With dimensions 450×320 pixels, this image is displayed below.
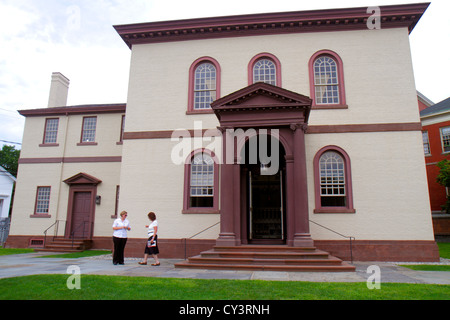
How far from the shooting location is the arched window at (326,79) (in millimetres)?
14109

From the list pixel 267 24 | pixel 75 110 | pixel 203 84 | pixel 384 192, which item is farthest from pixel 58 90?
pixel 384 192

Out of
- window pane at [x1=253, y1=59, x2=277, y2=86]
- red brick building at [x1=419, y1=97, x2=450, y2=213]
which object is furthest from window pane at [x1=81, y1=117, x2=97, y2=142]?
red brick building at [x1=419, y1=97, x2=450, y2=213]

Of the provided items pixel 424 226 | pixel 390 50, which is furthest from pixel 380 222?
pixel 390 50

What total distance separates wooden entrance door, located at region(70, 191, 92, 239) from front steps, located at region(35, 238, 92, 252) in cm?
56

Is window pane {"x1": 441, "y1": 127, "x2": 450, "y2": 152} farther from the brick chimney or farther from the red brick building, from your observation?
the brick chimney

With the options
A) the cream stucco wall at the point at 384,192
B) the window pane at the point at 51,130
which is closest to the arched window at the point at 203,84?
the cream stucco wall at the point at 384,192

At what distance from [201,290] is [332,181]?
8298mm

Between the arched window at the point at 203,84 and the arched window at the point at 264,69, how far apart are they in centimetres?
151

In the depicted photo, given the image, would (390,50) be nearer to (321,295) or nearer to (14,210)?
(321,295)

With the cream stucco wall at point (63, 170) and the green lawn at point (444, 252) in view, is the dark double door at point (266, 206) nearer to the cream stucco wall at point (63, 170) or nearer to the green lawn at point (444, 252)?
the green lawn at point (444, 252)
